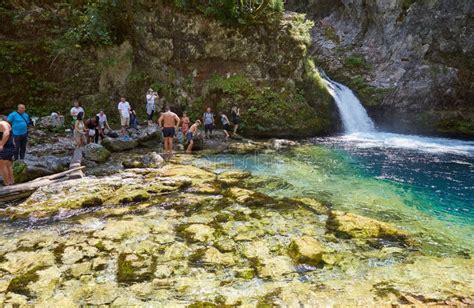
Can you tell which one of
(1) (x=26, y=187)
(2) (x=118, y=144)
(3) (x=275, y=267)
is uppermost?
(2) (x=118, y=144)

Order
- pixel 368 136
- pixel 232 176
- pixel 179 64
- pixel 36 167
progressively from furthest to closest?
pixel 368 136
pixel 179 64
pixel 232 176
pixel 36 167

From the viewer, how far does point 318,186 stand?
12.4 metres

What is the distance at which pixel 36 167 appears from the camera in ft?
38.5

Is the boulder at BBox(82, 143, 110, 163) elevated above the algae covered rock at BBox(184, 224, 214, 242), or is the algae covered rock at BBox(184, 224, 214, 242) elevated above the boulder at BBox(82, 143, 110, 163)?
the boulder at BBox(82, 143, 110, 163)

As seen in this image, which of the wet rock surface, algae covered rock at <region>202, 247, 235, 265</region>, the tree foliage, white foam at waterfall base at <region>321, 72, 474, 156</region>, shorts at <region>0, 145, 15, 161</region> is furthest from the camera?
the tree foliage

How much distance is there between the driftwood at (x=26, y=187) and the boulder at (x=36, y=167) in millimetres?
544

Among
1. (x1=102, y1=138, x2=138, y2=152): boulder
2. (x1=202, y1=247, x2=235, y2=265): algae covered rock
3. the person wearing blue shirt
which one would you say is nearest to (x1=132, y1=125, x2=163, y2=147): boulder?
→ (x1=102, y1=138, x2=138, y2=152): boulder

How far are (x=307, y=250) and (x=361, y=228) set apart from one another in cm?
195

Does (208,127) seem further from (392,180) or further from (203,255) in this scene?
(203,255)

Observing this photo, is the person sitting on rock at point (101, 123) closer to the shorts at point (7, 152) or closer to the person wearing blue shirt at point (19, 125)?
the person wearing blue shirt at point (19, 125)

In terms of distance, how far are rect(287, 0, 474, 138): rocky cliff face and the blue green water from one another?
3.38 metres

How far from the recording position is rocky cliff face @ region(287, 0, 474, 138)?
75.9 feet

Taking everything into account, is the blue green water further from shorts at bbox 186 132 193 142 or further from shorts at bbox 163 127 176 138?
shorts at bbox 163 127 176 138

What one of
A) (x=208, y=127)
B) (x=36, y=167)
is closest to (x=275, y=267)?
(x=36, y=167)
